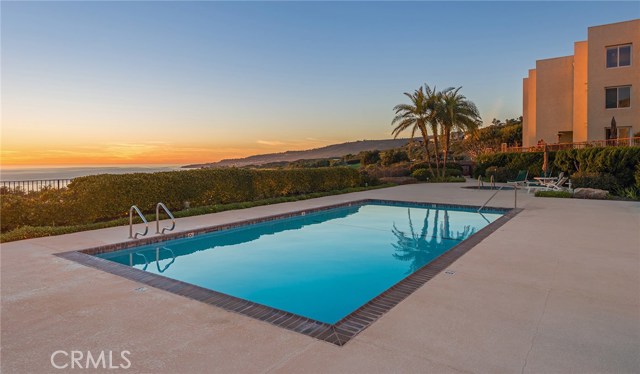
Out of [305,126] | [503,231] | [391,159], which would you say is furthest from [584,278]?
[391,159]

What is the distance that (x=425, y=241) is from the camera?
826 centimetres

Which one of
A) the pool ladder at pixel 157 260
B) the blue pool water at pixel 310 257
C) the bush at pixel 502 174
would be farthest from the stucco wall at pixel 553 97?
the pool ladder at pixel 157 260

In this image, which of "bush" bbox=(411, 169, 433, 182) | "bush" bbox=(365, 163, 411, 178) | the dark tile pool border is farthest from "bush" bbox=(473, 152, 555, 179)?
the dark tile pool border

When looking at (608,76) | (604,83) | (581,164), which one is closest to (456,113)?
(604,83)

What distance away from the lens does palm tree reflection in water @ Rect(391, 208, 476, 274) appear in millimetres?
7023

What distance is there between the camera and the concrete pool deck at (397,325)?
8.89 feet

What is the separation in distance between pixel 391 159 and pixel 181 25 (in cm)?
2824

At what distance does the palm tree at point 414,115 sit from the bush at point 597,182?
34.6 ft

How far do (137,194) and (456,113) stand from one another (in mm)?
21937

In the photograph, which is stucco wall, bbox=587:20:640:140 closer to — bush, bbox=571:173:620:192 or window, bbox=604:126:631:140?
window, bbox=604:126:631:140

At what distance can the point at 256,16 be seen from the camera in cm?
1530

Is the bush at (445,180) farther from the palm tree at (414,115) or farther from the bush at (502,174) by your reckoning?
the bush at (502,174)

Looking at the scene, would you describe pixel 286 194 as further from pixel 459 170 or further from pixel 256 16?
pixel 459 170

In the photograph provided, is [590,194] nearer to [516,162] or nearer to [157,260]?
[516,162]
